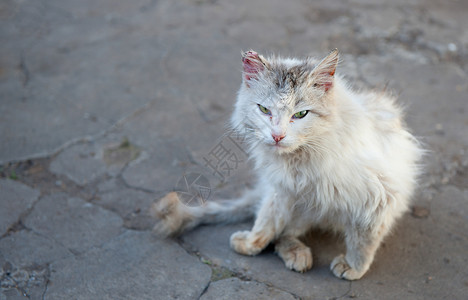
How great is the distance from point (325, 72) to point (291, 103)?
0.22 meters

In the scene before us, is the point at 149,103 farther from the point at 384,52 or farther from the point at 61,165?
the point at 384,52

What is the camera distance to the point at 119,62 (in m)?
4.24

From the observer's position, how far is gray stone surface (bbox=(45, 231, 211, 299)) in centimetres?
221

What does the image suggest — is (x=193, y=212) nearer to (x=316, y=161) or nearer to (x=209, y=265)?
(x=209, y=265)

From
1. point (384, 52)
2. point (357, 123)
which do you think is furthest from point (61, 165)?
point (384, 52)

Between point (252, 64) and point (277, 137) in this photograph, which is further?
point (252, 64)

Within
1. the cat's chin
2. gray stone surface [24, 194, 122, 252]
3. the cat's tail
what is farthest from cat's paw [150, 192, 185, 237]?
the cat's chin

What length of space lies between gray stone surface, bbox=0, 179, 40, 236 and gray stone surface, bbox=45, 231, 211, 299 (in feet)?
1.58

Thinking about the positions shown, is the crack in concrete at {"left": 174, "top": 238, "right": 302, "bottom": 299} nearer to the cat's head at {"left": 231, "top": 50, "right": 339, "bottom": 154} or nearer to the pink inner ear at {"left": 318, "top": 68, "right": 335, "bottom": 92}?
the cat's head at {"left": 231, "top": 50, "right": 339, "bottom": 154}

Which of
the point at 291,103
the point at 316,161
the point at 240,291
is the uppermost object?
the point at 291,103

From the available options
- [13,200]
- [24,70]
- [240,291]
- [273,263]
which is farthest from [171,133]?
[24,70]

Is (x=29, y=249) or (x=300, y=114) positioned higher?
(x=300, y=114)

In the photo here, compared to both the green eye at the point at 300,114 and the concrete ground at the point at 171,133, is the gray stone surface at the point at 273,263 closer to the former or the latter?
the concrete ground at the point at 171,133

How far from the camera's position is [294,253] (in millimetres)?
2373
